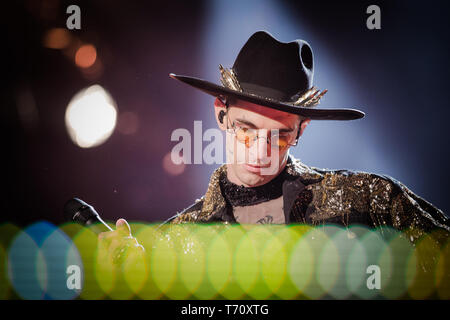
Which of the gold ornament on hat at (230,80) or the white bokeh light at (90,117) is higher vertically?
the gold ornament on hat at (230,80)

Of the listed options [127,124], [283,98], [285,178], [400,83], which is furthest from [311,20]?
[127,124]

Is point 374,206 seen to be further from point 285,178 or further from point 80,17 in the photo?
point 80,17

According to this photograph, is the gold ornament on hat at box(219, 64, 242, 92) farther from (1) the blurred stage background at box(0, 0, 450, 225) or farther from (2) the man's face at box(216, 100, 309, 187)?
(1) the blurred stage background at box(0, 0, 450, 225)

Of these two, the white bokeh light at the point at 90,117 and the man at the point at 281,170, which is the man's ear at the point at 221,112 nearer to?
the man at the point at 281,170

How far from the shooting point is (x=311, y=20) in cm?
230

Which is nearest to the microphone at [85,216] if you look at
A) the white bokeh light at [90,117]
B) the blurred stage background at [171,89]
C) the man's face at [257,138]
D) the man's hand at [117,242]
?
the man's hand at [117,242]

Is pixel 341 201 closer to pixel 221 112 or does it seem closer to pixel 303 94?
pixel 303 94

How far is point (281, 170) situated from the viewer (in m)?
1.82

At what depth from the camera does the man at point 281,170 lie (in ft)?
5.24

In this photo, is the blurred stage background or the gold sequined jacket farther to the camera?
the blurred stage background

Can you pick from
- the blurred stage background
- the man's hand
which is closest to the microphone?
the man's hand

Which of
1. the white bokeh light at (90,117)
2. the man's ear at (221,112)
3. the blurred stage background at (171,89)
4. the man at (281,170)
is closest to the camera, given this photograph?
the man at (281,170)

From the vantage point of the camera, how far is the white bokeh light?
8.11 ft

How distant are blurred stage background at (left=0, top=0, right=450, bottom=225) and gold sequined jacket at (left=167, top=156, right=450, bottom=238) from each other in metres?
0.45
